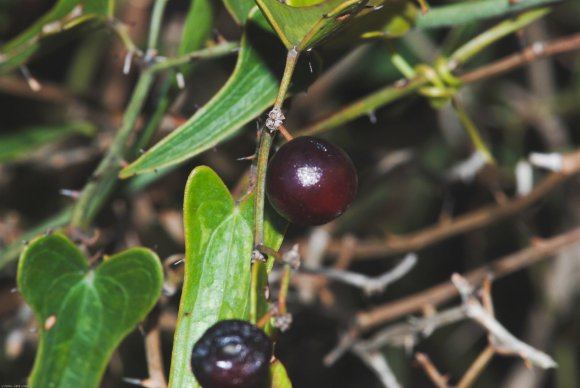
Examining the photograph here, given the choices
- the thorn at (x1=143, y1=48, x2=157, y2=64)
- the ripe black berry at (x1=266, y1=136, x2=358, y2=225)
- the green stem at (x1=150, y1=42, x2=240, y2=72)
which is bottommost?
the ripe black berry at (x1=266, y1=136, x2=358, y2=225)

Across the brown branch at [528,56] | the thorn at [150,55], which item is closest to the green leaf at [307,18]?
the thorn at [150,55]

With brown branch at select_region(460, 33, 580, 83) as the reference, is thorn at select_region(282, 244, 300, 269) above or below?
below

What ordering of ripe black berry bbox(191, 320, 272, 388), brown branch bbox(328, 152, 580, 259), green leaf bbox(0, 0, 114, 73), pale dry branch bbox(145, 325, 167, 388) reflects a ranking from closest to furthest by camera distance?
1. ripe black berry bbox(191, 320, 272, 388)
2. pale dry branch bbox(145, 325, 167, 388)
3. green leaf bbox(0, 0, 114, 73)
4. brown branch bbox(328, 152, 580, 259)

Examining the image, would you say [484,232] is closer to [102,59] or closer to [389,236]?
[389,236]

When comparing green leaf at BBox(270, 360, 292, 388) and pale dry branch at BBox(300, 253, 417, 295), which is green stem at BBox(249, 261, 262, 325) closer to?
green leaf at BBox(270, 360, 292, 388)

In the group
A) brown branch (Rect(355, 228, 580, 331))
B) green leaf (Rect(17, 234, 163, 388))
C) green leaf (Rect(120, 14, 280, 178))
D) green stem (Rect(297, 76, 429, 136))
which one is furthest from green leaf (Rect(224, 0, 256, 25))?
brown branch (Rect(355, 228, 580, 331))

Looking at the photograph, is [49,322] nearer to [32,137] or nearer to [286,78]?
[286,78]

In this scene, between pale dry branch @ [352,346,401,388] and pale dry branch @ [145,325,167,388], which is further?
pale dry branch @ [352,346,401,388]
